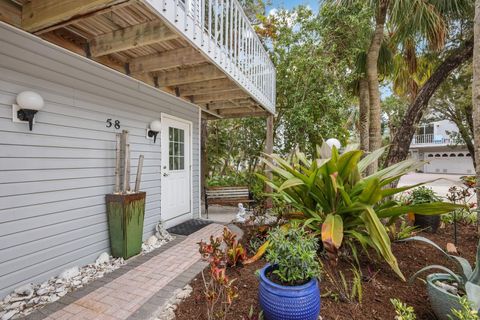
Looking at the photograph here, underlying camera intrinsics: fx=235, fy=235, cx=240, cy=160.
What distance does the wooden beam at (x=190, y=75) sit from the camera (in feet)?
10.5

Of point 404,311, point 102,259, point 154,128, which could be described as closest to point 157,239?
point 102,259

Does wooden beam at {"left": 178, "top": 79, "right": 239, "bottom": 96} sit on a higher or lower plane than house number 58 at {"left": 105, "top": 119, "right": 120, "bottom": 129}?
higher

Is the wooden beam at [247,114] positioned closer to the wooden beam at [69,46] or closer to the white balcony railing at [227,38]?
the white balcony railing at [227,38]

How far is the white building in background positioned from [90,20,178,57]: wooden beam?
24.0 meters

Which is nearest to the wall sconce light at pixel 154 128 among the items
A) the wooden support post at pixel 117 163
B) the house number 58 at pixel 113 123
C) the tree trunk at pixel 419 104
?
the house number 58 at pixel 113 123

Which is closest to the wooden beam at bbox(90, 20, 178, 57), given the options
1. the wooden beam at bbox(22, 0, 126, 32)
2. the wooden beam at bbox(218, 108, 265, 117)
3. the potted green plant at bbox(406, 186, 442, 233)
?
the wooden beam at bbox(22, 0, 126, 32)

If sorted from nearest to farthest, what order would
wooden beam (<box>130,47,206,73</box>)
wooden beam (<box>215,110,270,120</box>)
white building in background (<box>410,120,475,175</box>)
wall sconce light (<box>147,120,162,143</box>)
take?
wooden beam (<box>130,47,206,73</box>), wall sconce light (<box>147,120,162,143</box>), wooden beam (<box>215,110,270,120</box>), white building in background (<box>410,120,475,175</box>)

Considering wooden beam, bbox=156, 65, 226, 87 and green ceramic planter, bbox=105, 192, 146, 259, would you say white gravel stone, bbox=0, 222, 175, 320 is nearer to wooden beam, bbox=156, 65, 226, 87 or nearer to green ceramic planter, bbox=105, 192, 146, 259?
green ceramic planter, bbox=105, 192, 146, 259

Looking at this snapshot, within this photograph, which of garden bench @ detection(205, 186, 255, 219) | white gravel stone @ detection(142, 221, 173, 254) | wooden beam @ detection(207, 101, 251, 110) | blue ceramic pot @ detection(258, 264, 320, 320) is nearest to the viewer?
blue ceramic pot @ detection(258, 264, 320, 320)

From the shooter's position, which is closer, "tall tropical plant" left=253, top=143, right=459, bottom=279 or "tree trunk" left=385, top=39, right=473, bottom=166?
"tall tropical plant" left=253, top=143, right=459, bottom=279

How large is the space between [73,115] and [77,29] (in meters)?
0.91

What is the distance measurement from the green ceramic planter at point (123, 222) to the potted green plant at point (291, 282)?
6.73ft

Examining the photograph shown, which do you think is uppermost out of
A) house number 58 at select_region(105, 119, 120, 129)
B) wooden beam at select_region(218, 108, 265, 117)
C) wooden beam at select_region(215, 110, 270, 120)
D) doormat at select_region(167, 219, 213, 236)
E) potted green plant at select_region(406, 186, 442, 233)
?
wooden beam at select_region(218, 108, 265, 117)

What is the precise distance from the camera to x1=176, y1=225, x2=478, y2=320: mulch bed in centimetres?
171
